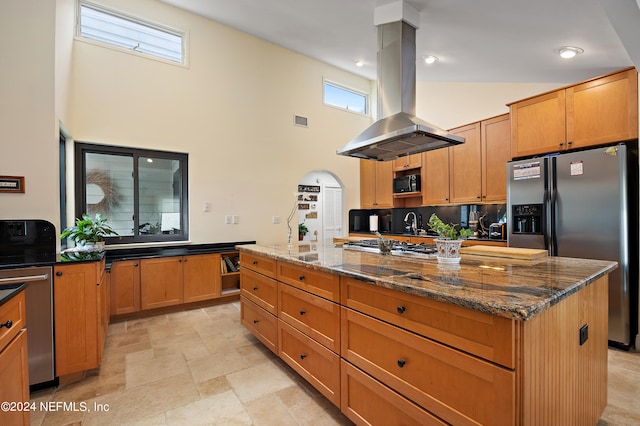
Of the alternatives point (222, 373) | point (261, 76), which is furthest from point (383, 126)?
point (261, 76)

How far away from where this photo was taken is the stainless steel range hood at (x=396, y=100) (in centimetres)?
273

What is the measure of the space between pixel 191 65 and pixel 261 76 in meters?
1.06

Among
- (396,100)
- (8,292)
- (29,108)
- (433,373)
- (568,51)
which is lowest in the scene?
(433,373)

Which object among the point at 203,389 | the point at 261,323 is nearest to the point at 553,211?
the point at 261,323

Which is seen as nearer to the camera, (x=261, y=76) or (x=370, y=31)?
(x=370, y=31)

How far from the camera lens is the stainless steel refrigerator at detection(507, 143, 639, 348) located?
2.67 m

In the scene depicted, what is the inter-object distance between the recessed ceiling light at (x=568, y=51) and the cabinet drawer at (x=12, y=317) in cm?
402

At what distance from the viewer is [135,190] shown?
4012 mm

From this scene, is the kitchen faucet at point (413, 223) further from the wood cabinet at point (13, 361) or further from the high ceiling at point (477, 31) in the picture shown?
the wood cabinet at point (13, 361)

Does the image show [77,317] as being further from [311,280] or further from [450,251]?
[450,251]

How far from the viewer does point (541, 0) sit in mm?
2068

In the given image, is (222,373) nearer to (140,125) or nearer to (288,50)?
(140,125)

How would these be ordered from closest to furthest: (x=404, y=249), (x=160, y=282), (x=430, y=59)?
(x=404, y=249) → (x=430, y=59) → (x=160, y=282)

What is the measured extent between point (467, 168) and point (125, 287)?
4.67 meters
